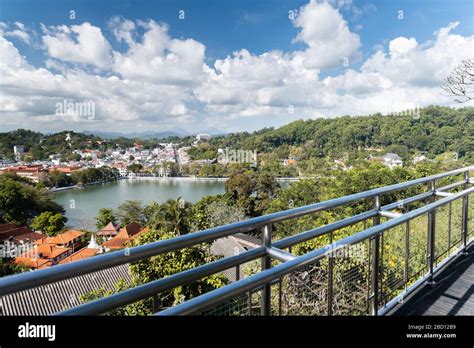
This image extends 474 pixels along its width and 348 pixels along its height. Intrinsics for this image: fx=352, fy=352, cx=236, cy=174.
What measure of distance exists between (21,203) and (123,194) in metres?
13.1

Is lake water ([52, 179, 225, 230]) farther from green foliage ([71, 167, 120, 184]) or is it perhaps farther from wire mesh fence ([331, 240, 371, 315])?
wire mesh fence ([331, 240, 371, 315])

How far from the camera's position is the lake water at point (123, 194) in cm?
4119

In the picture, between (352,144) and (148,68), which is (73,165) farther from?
(352,144)

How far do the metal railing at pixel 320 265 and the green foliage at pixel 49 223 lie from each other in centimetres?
3831

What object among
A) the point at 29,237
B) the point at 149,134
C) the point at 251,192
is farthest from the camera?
the point at 149,134

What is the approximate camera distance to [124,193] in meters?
50.1

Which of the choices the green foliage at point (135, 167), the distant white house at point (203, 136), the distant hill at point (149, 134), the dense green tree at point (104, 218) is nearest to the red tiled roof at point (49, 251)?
the dense green tree at point (104, 218)

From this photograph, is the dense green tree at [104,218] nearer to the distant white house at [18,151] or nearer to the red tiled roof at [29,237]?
the red tiled roof at [29,237]

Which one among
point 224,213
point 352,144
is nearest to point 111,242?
point 224,213

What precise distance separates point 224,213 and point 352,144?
1183 inches

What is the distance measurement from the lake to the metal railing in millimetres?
37974

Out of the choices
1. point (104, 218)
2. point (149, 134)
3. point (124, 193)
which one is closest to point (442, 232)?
point (104, 218)

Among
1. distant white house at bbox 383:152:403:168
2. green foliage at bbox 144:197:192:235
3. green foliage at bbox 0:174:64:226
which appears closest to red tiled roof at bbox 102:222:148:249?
green foliage at bbox 144:197:192:235

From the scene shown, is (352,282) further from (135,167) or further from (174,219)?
(135,167)
